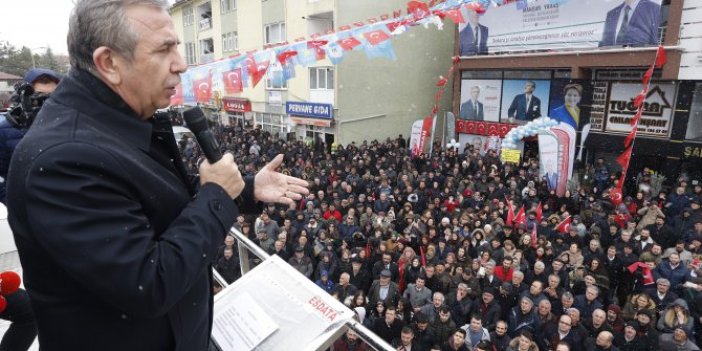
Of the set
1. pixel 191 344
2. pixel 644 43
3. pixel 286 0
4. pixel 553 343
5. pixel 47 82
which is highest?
pixel 286 0

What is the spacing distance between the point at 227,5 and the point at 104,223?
30373mm

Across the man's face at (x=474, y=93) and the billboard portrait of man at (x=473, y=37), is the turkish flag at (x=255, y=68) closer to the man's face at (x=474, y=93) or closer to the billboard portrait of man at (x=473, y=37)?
the billboard portrait of man at (x=473, y=37)

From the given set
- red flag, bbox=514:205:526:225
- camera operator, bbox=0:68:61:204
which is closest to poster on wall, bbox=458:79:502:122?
red flag, bbox=514:205:526:225

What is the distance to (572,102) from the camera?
55.0ft

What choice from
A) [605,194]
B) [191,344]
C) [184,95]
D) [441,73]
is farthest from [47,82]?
[441,73]

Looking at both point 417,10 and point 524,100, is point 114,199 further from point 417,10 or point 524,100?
point 524,100

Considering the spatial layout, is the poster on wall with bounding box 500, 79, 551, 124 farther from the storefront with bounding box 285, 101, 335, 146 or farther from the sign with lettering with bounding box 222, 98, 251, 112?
the sign with lettering with bounding box 222, 98, 251, 112

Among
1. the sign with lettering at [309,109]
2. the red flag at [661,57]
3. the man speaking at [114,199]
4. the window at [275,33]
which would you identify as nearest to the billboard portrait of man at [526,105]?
the red flag at [661,57]

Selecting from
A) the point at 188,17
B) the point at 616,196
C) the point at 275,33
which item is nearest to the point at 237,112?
the point at 275,33

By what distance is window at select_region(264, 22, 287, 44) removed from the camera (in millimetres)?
23234

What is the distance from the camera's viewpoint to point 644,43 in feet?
43.9

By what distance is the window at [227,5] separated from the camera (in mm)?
27672

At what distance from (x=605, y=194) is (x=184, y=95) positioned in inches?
430

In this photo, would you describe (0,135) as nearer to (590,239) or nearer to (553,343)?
(553,343)
